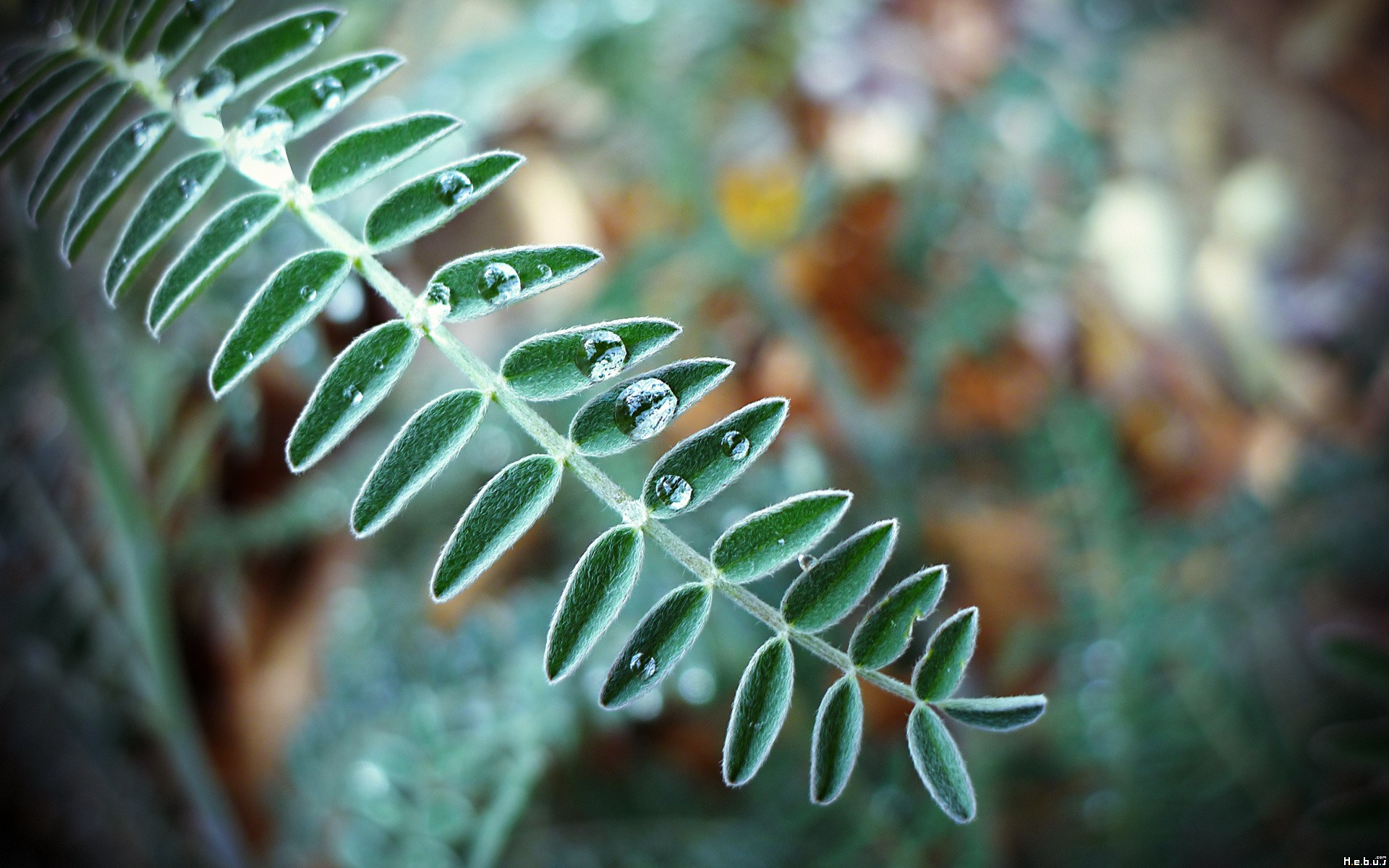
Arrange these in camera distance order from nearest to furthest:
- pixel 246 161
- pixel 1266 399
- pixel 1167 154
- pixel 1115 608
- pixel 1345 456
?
pixel 246 161 < pixel 1115 608 < pixel 1345 456 < pixel 1266 399 < pixel 1167 154

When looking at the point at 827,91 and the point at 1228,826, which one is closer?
the point at 1228,826

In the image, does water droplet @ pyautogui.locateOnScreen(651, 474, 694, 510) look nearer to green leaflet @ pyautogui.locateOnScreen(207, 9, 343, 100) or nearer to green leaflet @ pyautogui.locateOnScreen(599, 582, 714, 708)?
green leaflet @ pyautogui.locateOnScreen(599, 582, 714, 708)

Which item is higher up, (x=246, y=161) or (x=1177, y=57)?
(x=1177, y=57)

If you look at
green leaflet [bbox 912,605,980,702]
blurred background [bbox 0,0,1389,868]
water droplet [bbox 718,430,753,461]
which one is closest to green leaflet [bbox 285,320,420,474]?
water droplet [bbox 718,430,753,461]

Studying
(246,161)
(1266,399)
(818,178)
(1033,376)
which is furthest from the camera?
(1266,399)

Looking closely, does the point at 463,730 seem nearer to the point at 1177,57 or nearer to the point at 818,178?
the point at 818,178

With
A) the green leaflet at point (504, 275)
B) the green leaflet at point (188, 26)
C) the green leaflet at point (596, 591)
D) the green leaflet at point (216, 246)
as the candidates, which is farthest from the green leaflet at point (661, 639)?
the green leaflet at point (188, 26)

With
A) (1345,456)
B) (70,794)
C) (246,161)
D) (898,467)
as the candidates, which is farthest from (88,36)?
(1345,456)
